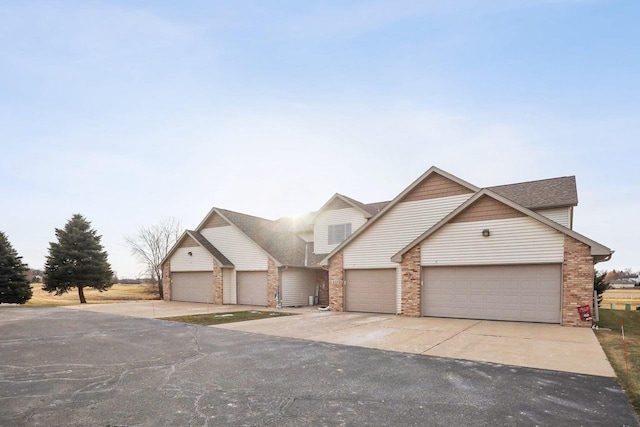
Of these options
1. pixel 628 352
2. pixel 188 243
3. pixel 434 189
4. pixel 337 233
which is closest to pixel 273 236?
pixel 337 233

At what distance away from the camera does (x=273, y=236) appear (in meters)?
26.0

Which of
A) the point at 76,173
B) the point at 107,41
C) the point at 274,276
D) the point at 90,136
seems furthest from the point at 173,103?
the point at 274,276

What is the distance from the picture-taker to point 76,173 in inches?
755

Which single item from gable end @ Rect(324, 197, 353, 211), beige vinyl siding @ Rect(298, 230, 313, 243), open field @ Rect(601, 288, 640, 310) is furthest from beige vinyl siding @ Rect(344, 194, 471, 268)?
open field @ Rect(601, 288, 640, 310)

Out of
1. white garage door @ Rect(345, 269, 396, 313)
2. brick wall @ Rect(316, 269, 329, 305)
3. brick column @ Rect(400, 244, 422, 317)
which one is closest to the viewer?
brick column @ Rect(400, 244, 422, 317)

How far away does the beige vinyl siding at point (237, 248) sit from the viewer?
76.5ft

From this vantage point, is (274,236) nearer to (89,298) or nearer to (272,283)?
(272,283)

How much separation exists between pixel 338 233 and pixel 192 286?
38.0 feet

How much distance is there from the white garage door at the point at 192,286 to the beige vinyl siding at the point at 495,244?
51.0 ft

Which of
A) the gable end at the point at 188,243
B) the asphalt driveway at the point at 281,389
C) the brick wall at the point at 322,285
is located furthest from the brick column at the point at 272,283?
the asphalt driveway at the point at 281,389

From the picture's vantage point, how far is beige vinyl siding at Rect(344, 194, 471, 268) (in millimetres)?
17609

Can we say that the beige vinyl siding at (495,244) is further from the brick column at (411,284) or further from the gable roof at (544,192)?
the gable roof at (544,192)

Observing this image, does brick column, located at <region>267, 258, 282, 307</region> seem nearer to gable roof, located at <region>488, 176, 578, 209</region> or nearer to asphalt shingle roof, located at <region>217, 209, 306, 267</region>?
asphalt shingle roof, located at <region>217, 209, 306, 267</region>

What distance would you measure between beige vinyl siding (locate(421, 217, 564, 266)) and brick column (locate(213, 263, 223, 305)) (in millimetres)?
14100
